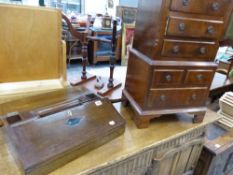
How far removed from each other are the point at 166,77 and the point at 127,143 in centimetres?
30

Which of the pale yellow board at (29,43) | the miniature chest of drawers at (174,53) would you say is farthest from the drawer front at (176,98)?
the pale yellow board at (29,43)

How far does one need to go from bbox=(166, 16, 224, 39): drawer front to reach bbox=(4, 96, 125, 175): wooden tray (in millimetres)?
400

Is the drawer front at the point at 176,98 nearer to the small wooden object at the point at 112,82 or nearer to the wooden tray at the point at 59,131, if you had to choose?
the wooden tray at the point at 59,131

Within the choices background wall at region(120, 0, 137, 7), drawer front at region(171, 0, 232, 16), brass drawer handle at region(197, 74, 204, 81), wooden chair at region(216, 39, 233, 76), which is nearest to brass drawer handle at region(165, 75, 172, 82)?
brass drawer handle at region(197, 74, 204, 81)

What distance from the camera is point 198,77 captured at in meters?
0.88

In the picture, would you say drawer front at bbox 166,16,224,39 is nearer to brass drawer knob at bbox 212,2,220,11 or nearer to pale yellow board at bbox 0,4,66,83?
brass drawer knob at bbox 212,2,220,11

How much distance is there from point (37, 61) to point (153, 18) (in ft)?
1.67

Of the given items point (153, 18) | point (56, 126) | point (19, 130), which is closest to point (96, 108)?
point (56, 126)

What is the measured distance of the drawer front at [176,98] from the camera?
2.80 ft

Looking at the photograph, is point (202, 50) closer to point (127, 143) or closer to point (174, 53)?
point (174, 53)

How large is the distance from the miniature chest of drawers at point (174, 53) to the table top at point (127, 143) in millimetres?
62

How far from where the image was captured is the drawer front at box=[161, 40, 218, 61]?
0.79m

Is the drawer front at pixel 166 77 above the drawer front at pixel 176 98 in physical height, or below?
above

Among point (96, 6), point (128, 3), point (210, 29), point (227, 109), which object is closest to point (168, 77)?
point (210, 29)
